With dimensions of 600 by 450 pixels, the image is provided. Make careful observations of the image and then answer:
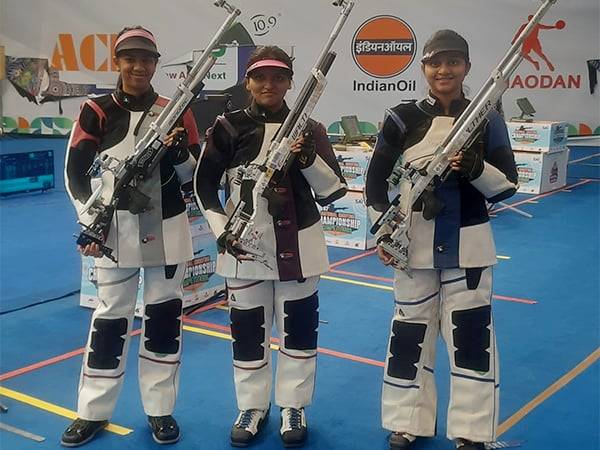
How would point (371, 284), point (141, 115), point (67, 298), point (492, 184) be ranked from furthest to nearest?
1. point (371, 284)
2. point (67, 298)
3. point (141, 115)
4. point (492, 184)

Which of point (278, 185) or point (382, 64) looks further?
point (382, 64)

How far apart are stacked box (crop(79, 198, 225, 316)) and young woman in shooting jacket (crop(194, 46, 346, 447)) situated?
2.31 meters

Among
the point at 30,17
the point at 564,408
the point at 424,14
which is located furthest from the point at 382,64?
the point at 564,408

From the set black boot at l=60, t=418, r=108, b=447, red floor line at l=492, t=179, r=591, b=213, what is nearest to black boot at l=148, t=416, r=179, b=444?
black boot at l=60, t=418, r=108, b=447

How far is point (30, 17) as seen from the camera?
1744 centimetres

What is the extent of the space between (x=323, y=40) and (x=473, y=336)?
12451 mm

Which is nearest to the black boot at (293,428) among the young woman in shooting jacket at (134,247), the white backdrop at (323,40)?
the young woman in shooting jacket at (134,247)

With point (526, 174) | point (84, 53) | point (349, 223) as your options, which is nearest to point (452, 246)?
point (349, 223)

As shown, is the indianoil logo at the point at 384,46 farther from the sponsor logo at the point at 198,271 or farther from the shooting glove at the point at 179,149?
the shooting glove at the point at 179,149

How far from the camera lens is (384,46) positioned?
1484cm

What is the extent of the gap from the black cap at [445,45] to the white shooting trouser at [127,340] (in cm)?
161

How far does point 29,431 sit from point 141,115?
1768 millimetres

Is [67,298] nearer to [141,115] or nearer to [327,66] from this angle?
[141,115]

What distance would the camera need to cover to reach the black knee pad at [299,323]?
3762 mm
